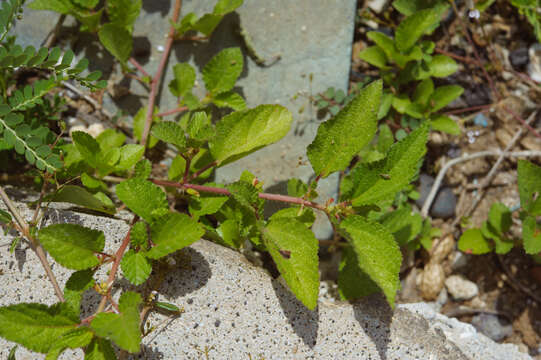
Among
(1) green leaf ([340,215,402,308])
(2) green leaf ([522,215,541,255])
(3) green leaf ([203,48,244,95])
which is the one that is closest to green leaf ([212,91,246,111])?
(3) green leaf ([203,48,244,95])

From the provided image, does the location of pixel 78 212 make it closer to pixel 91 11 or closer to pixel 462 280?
pixel 91 11

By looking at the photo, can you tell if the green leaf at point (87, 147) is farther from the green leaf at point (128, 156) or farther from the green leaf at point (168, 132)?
the green leaf at point (168, 132)

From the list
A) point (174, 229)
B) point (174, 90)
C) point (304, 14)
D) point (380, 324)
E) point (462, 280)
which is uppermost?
point (304, 14)

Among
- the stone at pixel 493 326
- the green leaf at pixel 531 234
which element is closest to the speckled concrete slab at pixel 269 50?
the green leaf at pixel 531 234

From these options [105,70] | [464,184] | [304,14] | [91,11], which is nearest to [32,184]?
[105,70]

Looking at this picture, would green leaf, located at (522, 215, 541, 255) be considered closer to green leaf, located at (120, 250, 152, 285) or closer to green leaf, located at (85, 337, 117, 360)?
green leaf, located at (120, 250, 152, 285)

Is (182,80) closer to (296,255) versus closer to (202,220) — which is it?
(202,220)
